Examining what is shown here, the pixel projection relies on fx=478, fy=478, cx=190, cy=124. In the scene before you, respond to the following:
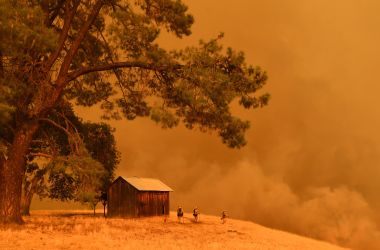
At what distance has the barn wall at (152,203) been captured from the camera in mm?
41250

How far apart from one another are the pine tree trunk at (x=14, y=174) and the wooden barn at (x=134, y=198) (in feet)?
55.5

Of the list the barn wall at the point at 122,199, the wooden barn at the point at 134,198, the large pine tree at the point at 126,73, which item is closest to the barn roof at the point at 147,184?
the wooden barn at the point at 134,198

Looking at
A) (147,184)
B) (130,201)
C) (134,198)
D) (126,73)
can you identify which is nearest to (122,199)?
(130,201)

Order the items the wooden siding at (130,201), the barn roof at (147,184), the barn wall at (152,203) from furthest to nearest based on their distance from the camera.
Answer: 1. the barn roof at (147,184)
2. the barn wall at (152,203)
3. the wooden siding at (130,201)

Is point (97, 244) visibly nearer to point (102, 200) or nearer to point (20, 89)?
point (20, 89)

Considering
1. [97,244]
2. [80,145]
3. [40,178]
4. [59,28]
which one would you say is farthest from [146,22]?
[40,178]

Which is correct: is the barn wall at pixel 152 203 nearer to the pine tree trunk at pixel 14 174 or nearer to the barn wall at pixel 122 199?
the barn wall at pixel 122 199

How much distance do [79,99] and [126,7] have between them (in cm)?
833

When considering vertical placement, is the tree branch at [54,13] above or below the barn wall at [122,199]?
above

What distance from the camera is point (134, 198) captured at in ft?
135

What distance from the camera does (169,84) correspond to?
25594mm

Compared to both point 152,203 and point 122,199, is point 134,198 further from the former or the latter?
point 152,203

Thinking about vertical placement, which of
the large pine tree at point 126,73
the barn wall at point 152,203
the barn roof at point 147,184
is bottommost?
the barn wall at point 152,203

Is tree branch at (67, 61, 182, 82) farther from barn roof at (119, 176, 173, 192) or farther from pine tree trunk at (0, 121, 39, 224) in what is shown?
barn roof at (119, 176, 173, 192)
